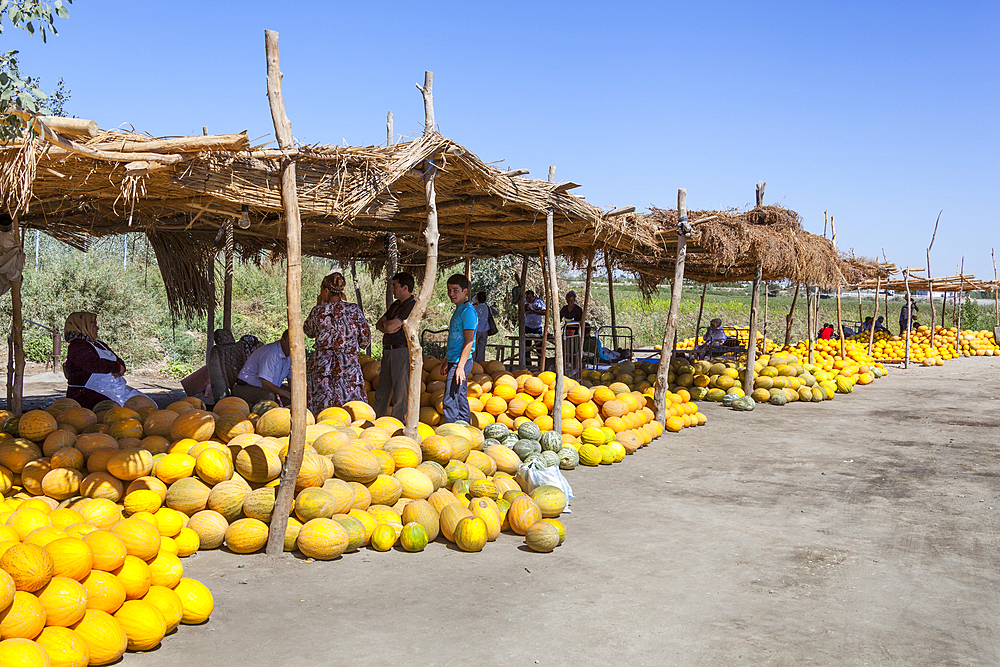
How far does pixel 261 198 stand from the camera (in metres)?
5.21

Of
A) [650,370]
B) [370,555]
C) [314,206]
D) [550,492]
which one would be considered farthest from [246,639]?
[650,370]

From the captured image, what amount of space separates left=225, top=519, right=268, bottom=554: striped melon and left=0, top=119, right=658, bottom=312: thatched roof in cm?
209

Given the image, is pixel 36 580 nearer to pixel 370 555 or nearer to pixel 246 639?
pixel 246 639

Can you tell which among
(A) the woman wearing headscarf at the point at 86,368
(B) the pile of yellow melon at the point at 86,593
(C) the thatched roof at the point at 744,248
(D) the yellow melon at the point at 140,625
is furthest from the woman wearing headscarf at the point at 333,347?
(C) the thatched roof at the point at 744,248

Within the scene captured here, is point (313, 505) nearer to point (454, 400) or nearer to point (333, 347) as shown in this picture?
point (333, 347)

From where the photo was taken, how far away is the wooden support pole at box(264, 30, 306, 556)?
4316 mm

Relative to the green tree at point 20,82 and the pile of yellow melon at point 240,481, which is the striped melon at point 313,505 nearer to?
the pile of yellow melon at point 240,481

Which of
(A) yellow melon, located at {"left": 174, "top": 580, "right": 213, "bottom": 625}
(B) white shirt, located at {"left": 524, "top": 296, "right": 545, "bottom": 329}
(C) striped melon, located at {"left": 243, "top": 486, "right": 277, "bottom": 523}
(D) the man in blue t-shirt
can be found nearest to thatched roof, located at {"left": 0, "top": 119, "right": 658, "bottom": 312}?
(D) the man in blue t-shirt

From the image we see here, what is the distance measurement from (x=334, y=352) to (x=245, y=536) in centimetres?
247

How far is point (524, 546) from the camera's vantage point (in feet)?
16.0

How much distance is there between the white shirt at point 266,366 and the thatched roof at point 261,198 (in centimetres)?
134

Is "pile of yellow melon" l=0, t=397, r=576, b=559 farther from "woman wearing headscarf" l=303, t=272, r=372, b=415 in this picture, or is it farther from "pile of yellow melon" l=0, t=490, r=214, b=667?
"woman wearing headscarf" l=303, t=272, r=372, b=415

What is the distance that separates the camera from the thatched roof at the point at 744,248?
1074cm

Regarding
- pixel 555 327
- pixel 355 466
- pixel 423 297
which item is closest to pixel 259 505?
pixel 355 466
